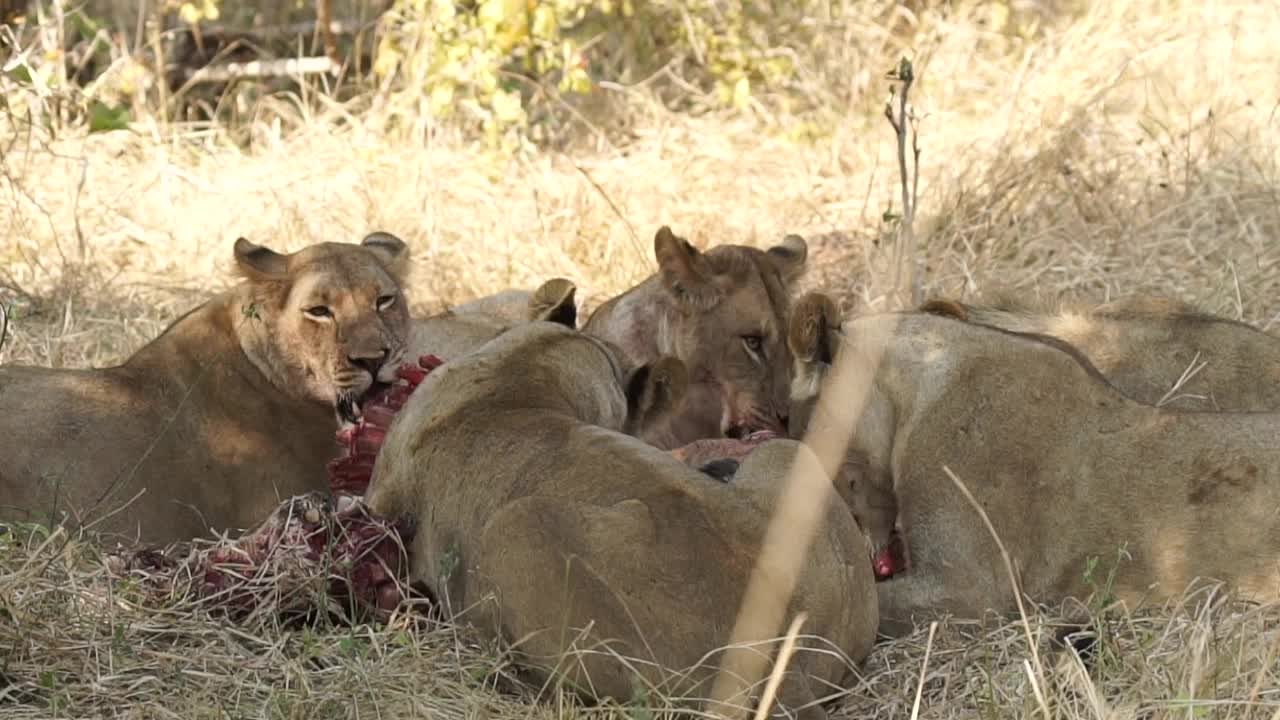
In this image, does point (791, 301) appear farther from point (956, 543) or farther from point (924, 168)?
point (924, 168)

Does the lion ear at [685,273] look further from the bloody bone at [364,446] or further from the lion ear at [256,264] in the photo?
the lion ear at [256,264]

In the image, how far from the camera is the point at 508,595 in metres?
4.29

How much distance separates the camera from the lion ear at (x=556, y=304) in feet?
18.5

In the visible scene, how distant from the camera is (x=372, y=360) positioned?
5.83m

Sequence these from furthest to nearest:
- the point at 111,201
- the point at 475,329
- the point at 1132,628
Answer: the point at 111,201 → the point at 475,329 → the point at 1132,628

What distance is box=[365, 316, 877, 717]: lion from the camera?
4.11m

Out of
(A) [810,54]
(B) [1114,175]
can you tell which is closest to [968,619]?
(B) [1114,175]

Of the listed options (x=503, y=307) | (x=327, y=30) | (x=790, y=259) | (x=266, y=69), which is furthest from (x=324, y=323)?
(x=266, y=69)

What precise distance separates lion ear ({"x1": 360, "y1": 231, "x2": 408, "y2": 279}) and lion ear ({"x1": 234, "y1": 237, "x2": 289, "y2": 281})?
36cm

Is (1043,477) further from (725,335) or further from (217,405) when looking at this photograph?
(217,405)

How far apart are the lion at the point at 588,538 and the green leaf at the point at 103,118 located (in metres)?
5.98

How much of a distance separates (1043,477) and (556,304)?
5.47 ft

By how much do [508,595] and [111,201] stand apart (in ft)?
19.4

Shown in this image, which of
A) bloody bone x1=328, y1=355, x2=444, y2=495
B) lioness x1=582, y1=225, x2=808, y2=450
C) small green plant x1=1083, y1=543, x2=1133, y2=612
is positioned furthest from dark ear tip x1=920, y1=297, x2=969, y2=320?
bloody bone x1=328, y1=355, x2=444, y2=495
